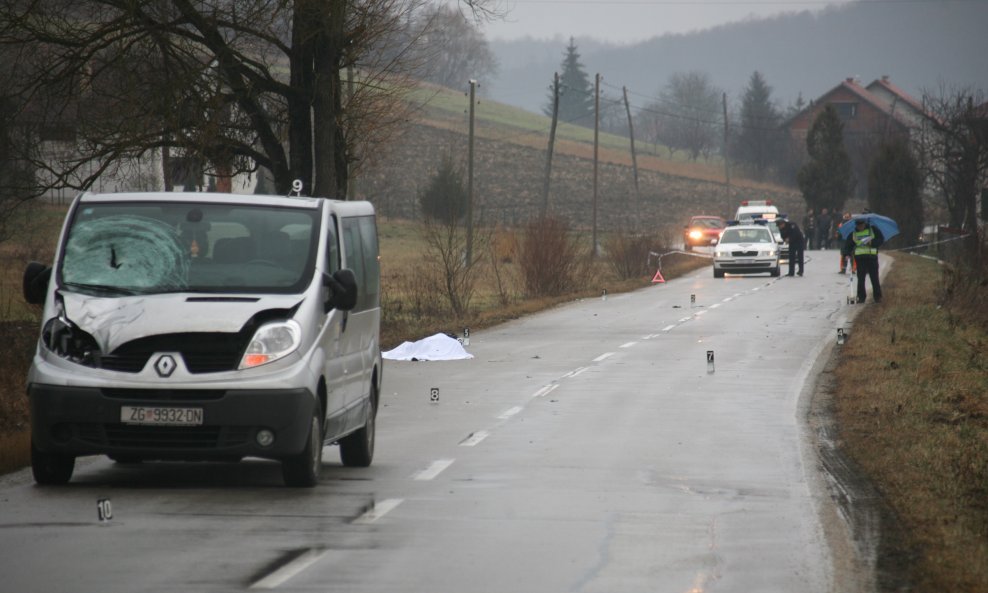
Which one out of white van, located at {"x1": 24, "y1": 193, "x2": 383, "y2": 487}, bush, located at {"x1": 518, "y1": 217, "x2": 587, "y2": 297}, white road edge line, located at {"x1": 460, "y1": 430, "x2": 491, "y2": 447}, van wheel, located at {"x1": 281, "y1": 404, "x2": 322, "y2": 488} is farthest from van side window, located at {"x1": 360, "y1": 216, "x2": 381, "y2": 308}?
bush, located at {"x1": 518, "y1": 217, "x2": 587, "y2": 297}

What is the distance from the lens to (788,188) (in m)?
134

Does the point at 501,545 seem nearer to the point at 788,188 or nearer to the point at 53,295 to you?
the point at 53,295

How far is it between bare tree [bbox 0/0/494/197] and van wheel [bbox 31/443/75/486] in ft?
39.2

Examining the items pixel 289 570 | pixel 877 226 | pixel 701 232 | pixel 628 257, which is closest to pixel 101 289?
pixel 289 570

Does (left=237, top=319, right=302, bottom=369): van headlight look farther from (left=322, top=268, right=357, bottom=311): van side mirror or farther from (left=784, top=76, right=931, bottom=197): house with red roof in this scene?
(left=784, top=76, right=931, bottom=197): house with red roof

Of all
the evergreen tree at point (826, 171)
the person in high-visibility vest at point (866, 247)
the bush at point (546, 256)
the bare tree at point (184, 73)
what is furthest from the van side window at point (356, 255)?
the evergreen tree at point (826, 171)

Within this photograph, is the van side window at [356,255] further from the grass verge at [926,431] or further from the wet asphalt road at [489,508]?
the grass verge at [926,431]

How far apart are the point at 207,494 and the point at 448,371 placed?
35.8 ft

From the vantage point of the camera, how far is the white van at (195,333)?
10031 mm

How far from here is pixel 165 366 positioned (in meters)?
10.0

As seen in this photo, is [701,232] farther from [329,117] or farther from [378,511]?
[378,511]

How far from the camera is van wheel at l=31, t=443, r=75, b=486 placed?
10.4 meters

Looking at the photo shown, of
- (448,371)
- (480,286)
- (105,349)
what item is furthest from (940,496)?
(480,286)

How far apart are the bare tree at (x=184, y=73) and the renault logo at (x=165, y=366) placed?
12497 millimetres
